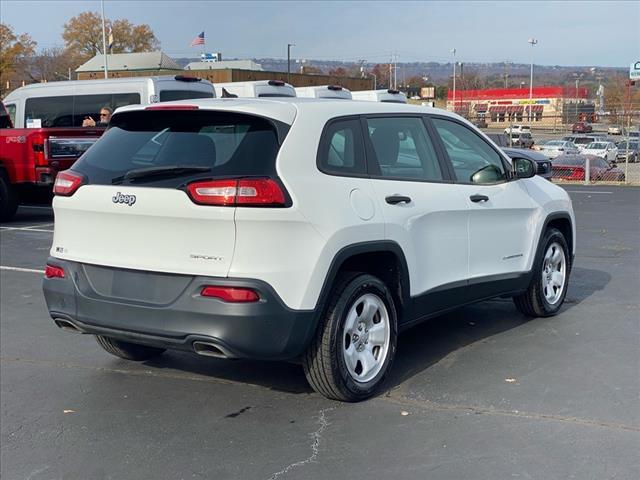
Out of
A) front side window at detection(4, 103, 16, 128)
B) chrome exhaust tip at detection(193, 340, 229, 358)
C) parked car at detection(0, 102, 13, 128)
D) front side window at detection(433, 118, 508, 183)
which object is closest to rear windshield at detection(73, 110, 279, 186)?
chrome exhaust tip at detection(193, 340, 229, 358)

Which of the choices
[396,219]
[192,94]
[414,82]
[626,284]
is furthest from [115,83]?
[414,82]

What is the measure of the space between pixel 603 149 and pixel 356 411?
125 feet

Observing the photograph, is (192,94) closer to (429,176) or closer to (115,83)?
(115,83)

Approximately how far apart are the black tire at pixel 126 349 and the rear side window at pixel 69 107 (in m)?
10.5

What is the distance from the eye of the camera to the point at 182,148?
450 centimetres

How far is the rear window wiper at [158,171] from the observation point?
170 inches

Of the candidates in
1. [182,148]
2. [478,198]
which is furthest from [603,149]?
[182,148]

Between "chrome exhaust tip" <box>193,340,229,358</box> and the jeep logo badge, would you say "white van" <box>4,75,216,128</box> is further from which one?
"chrome exhaust tip" <box>193,340,229,358</box>

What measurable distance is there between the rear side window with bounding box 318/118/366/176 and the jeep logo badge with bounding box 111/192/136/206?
3.49 ft

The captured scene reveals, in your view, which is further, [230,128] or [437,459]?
[230,128]

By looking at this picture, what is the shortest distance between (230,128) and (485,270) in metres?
2.34

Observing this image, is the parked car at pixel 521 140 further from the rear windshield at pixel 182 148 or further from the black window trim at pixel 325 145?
the rear windshield at pixel 182 148

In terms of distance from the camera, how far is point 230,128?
444 cm

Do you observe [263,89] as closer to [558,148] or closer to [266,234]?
[266,234]
